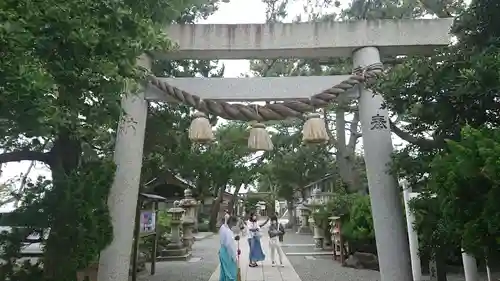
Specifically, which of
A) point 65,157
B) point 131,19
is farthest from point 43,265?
point 131,19

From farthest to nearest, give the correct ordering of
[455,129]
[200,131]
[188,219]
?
[188,219]
[200,131]
[455,129]

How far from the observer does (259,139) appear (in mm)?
4926

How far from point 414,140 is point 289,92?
5.49ft

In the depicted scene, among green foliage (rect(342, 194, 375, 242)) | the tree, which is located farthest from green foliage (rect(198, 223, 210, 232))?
the tree

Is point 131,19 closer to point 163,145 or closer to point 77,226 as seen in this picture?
point 77,226

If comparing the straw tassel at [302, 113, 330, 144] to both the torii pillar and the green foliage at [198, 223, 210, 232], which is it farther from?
the green foliage at [198, 223, 210, 232]

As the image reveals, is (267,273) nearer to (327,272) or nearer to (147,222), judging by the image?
(327,272)

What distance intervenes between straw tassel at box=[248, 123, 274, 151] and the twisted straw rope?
4.0 inches

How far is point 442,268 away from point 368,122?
2.17m

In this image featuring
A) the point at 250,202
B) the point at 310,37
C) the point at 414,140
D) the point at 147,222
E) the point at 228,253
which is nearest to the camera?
the point at 414,140

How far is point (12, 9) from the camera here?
2521 millimetres

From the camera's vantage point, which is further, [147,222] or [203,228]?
[203,228]

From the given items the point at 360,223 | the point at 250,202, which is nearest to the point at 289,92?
the point at 360,223

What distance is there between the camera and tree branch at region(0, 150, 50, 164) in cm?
460
